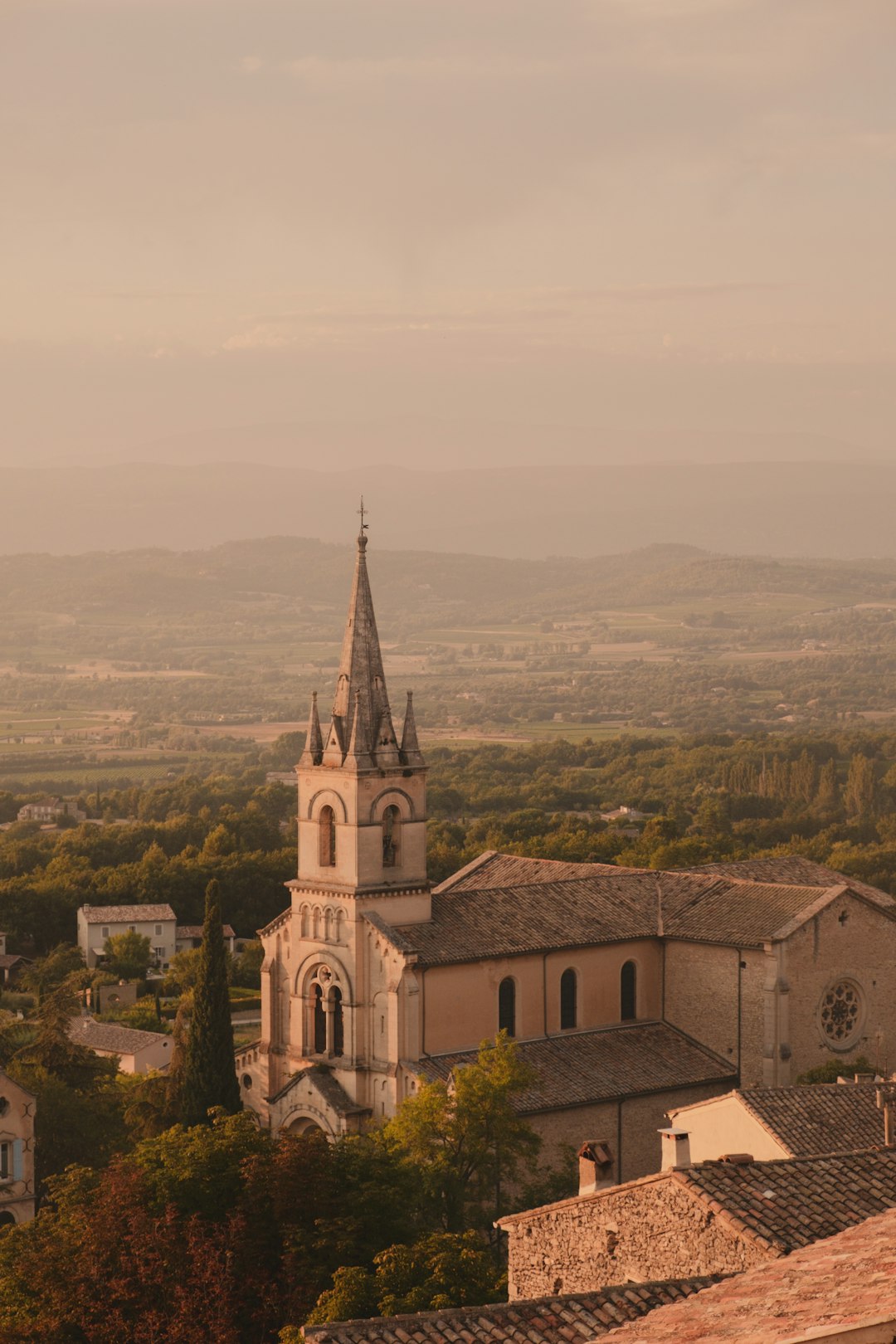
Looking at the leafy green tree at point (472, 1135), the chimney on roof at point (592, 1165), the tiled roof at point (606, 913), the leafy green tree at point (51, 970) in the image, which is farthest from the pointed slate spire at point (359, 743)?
the leafy green tree at point (51, 970)

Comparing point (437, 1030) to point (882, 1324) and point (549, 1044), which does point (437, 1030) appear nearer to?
point (549, 1044)

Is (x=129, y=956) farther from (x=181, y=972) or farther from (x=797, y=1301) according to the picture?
(x=797, y=1301)

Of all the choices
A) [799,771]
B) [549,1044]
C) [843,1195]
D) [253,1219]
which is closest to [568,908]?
[549,1044]

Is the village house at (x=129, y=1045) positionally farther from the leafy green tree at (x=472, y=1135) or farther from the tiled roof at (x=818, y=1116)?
the tiled roof at (x=818, y=1116)

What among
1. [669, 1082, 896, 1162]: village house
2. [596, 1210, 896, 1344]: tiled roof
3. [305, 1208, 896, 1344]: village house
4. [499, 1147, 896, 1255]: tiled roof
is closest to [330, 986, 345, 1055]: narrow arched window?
[669, 1082, 896, 1162]: village house

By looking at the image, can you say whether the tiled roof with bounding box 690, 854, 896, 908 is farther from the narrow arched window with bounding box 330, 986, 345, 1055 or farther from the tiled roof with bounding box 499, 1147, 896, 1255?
the tiled roof with bounding box 499, 1147, 896, 1255

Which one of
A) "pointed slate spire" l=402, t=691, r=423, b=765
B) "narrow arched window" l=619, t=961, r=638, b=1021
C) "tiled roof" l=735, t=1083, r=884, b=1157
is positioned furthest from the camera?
"narrow arched window" l=619, t=961, r=638, b=1021
